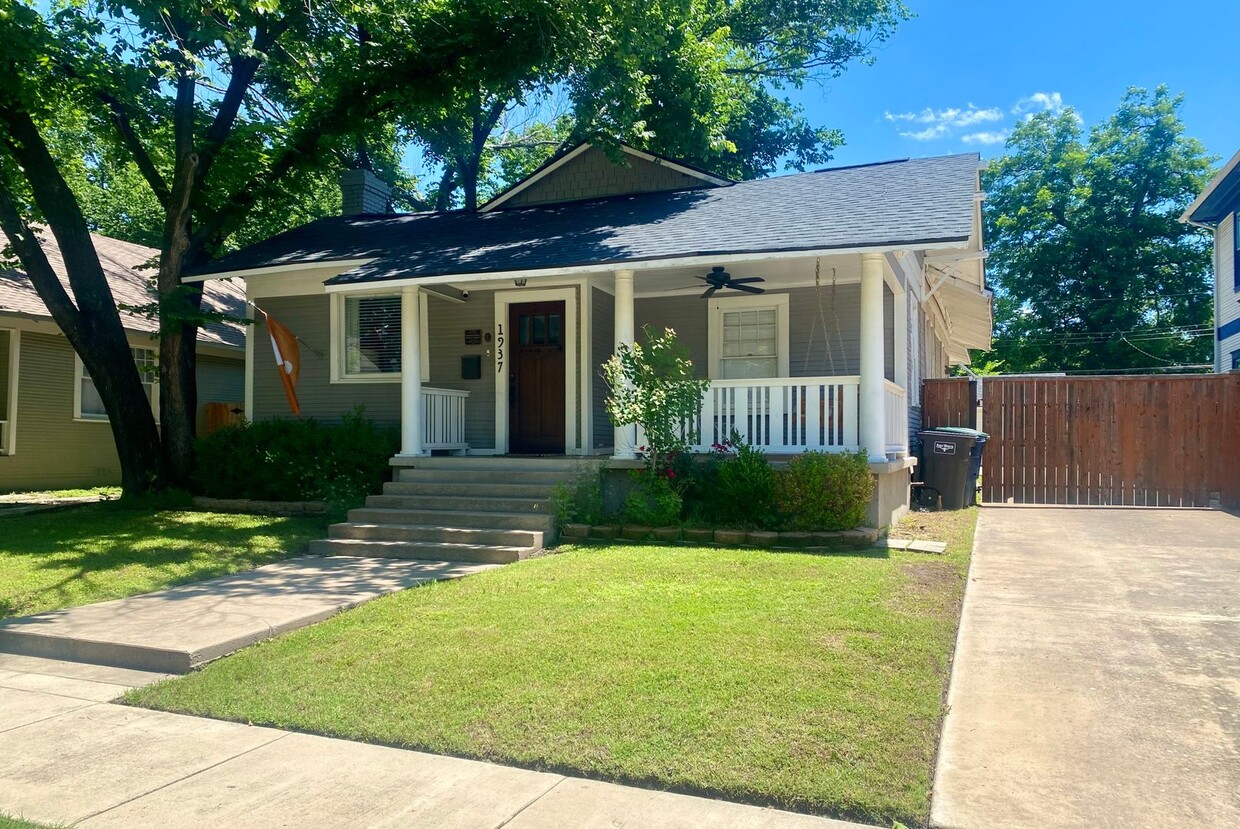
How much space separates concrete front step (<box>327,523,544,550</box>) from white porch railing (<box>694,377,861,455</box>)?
244 centimetres

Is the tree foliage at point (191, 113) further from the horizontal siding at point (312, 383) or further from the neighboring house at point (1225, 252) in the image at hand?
the neighboring house at point (1225, 252)

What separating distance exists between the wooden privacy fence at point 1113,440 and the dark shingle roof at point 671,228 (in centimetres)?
401

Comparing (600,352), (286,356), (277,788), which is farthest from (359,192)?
(277,788)

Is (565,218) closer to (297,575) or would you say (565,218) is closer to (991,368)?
(297,575)

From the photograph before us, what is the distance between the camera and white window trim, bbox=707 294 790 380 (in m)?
11.7

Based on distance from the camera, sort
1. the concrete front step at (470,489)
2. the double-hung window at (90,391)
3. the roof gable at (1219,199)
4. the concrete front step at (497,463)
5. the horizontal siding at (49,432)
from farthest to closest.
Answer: the double-hung window at (90,391)
the roof gable at (1219,199)
the horizontal siding at (49,432)
the concrete front step at (497,463)
the concrete front step at (470,489)

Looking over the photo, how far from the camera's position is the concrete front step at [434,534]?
28.2 feet

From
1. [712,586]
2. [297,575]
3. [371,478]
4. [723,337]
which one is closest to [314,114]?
[371,478]

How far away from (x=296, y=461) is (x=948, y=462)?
9.12m

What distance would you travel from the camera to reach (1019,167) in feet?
110

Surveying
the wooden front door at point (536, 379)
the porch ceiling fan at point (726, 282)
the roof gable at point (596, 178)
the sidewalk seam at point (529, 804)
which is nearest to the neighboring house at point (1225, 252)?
the roof gable at point (596, 178)

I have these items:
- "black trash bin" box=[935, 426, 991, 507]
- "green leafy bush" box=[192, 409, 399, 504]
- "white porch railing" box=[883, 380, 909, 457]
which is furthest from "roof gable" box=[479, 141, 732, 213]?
"black trash bin" box=[935, 426, 991, 507]

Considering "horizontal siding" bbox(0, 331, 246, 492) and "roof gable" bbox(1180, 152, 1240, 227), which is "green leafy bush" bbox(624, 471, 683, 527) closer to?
"horizontal siding" bbox(0, 331, 246, 492)

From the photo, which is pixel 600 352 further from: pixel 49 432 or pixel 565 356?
pixel 49 432
